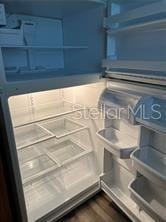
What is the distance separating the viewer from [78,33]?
4.76ft

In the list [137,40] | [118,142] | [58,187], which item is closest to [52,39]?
[137,40]

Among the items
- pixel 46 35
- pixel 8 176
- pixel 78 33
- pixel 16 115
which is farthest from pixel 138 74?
pixel 16 115

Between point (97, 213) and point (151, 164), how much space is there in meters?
0.75

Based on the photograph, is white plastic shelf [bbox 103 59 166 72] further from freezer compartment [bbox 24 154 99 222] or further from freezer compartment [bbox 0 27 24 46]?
freezer compartment [bbox 24 154 99 222]

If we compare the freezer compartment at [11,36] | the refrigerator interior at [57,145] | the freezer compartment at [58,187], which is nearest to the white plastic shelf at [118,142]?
the refrigerator interior at [57,145]

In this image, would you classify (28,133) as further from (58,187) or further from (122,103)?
(122,103)

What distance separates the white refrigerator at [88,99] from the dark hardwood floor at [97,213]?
6 cm

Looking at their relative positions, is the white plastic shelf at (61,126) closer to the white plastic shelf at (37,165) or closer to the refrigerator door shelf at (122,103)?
the white plastic shelf at (37,165)

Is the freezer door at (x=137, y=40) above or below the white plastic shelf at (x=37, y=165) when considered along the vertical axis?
above

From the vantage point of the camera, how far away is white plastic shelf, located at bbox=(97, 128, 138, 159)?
3.80 feet

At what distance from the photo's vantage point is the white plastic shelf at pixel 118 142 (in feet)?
3.80

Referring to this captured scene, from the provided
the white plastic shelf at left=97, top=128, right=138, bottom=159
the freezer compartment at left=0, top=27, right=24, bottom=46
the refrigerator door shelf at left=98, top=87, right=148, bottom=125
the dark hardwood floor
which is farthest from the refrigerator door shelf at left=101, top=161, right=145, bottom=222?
the freezer compartment at left=0, top=27, right=24, bottom=46

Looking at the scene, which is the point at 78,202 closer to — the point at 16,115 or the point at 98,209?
the point at 98,209

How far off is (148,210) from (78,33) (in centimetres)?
143
